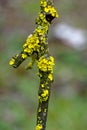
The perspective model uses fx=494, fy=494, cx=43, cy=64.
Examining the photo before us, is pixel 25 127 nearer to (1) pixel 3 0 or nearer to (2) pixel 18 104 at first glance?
(2) pixel 18 104

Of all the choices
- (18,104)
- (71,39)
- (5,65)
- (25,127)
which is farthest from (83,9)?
(25,127)

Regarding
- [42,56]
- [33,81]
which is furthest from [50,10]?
[33,81]

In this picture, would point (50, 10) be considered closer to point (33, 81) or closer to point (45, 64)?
point (45, 64)

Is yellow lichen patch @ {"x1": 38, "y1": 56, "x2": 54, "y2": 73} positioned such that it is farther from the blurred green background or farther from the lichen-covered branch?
the blurred green background

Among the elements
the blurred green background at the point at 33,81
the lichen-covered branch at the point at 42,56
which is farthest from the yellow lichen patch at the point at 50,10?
the blurred green background at the point at 33,81

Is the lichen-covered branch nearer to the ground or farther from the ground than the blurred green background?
nearer to the ground

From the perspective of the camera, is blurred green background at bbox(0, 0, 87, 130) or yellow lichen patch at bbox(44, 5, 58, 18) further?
blurred green background at bbox(0, 0, 87, 130)

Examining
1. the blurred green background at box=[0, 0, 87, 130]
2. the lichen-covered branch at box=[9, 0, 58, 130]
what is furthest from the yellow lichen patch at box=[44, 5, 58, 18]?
the blurred green background at box=[0, 0, 87, 130]
